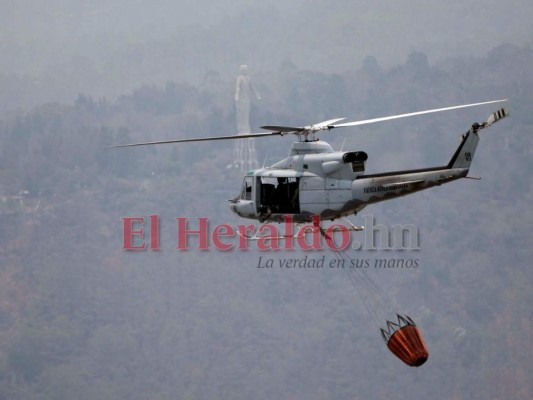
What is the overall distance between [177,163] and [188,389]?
50.5 meters

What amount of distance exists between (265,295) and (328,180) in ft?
391

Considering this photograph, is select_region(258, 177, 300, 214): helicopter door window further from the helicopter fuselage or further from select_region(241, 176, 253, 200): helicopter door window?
select_region(241, 176, 253, 200): helicopter door window

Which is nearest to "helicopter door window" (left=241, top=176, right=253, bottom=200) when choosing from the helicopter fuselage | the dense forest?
the helicopter fuselage

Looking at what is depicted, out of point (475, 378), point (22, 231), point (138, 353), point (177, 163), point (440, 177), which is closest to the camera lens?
point (440, 177)

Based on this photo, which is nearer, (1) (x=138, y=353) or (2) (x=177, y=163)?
(1) (x=138, y=353)

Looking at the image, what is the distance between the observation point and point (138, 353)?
490 feet

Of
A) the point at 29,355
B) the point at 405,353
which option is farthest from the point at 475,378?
the point at 405,353

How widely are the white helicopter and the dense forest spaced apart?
95873mm

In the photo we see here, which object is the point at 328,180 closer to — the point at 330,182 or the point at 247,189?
the point at 330,182

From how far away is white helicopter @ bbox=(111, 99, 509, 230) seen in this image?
41906 millimetres

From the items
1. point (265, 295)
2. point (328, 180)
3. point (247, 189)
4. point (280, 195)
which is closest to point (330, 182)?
point (328, 180)

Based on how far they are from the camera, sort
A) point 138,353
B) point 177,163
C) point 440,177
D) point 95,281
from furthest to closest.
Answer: point 177,163, point 95,281, point 138,353, point 440,177

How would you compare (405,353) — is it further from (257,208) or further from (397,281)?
(397,281)

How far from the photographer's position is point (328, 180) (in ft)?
139
